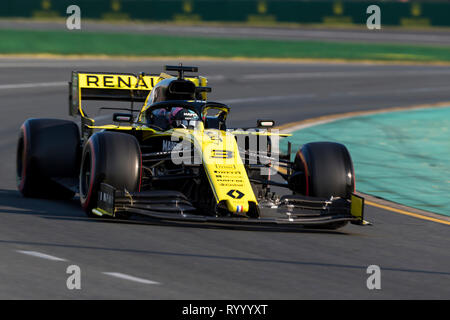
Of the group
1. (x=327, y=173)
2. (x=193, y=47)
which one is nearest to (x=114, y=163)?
(x=327, y=173)

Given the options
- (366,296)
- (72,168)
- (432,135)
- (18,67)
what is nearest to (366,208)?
(72,168)

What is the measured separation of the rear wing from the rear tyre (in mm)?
3324

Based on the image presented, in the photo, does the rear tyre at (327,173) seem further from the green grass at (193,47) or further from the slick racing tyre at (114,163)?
the green grass at (193,47)

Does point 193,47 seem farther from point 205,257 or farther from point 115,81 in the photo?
point 205,257

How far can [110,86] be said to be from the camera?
14641mm

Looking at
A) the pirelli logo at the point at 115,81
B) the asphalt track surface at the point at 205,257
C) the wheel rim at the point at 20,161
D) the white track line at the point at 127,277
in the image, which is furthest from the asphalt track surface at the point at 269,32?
the white track line at the point at 127,277

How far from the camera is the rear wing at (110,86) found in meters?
14.5

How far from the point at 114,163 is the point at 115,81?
158 inches

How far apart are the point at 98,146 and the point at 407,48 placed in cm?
3871

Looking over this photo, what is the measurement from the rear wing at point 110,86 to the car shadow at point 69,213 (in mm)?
2137

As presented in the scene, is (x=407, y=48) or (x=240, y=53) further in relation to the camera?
(x=407, y=48)

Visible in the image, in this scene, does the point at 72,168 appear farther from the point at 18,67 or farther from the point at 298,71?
the point at 298,71

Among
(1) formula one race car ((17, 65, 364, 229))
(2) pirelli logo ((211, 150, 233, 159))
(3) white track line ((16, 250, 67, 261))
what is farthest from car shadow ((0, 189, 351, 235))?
(3) white track line ((16, 250, 67, 261))

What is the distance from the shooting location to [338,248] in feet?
33.6
